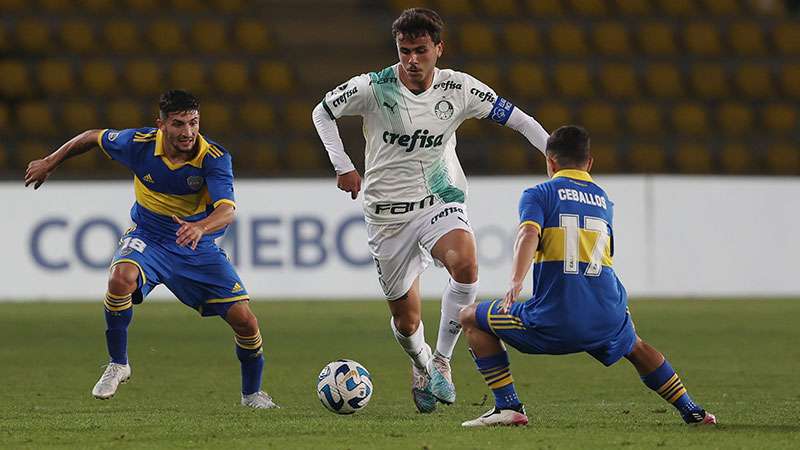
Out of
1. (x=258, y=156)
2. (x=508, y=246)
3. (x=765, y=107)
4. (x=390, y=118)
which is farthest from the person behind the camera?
(x=765, y=107)

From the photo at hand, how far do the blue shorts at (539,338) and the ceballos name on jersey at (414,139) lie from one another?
1.58 meters

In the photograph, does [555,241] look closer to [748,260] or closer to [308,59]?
[748,260]

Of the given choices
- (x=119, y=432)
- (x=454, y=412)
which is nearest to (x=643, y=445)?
(x=454, y=412)

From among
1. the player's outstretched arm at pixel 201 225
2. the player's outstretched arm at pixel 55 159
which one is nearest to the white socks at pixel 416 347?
the player's outstretched arm at pixel 201 225

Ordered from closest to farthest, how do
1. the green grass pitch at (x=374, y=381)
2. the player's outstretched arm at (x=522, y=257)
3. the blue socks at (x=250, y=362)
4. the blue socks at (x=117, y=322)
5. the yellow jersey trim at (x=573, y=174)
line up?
the player's outstretched arm at (x=522, y=257) < the green grass pitch at (x=374, y=381) < the yellow jersey trim at (x=573, y=174) < the blue socks at (x=117, y=322) < the blue socks at (x=250, y=362)

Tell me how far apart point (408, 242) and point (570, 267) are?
69.8 inches

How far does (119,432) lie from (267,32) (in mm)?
14729

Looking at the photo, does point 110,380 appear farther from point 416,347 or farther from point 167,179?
point 416,347

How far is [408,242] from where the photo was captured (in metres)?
7.82

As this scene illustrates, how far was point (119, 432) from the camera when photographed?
641cm

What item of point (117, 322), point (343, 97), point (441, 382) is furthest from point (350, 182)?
point (117, 322)

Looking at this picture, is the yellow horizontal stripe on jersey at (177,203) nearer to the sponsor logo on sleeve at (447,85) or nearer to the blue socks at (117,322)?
the blue socks at (117,322)

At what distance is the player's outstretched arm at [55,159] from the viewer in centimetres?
770

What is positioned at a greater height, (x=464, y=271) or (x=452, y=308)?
(x=464, y=271)
